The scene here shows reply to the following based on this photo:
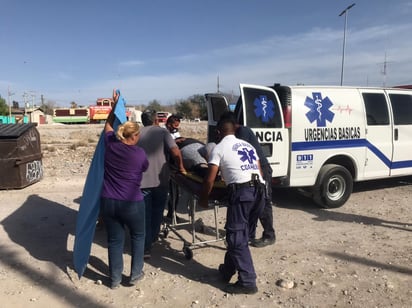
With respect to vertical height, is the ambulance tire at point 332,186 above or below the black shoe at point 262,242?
above

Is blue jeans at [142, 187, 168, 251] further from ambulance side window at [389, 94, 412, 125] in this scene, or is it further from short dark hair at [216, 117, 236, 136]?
ambulance side window at [389, 94, 412, 125]

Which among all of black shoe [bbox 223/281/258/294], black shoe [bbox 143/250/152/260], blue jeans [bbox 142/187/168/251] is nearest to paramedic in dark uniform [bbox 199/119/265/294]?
black shoe [bbox 223/281/258/294]

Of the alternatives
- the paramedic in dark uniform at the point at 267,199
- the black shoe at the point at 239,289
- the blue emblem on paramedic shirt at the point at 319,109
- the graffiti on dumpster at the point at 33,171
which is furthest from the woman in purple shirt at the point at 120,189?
the graffiti on dumpster at the point at 33,171

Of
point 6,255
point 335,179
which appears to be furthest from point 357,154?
point 6,255

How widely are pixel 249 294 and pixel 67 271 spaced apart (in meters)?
2.15

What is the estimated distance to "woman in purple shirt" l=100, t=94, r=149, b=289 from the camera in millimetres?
3965

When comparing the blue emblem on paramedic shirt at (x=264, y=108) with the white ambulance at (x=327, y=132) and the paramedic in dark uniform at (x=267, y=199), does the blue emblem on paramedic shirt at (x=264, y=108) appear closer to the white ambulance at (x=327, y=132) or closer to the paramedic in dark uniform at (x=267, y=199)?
the white ambulance at (x=327, y=132)

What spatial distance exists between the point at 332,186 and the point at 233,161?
12.8 feet

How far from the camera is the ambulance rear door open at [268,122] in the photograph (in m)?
6.32

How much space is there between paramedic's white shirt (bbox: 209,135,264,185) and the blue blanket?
1284 mm

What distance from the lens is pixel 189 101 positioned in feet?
266

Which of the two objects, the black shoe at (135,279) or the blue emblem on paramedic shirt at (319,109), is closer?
the black shoe at (135,279)

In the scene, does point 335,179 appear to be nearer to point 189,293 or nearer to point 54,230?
point 189,293

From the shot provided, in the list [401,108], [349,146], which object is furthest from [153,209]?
[401,108]
